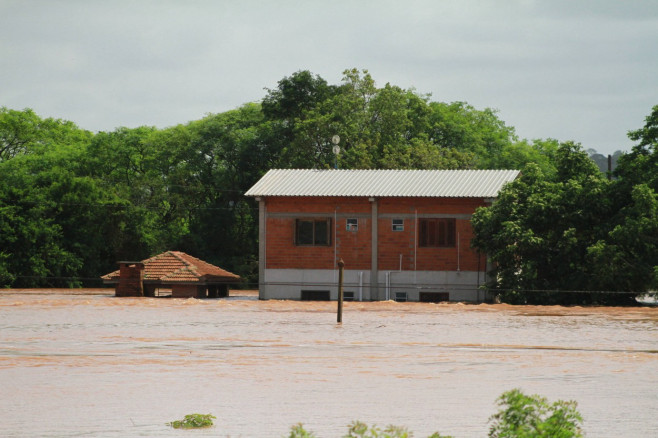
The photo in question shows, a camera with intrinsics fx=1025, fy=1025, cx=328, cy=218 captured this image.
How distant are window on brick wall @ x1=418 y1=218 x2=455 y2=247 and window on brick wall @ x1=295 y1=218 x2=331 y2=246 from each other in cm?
455

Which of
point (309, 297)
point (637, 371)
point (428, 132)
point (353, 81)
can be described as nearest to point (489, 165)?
point (428, 132)

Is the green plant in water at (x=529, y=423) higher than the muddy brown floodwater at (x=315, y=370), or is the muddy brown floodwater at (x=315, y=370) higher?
the green plant in water at (x=529, y=423)

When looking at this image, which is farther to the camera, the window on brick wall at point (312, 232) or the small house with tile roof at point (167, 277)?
the small house with tile roof at point (167, 277)

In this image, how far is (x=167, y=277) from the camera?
177 ft

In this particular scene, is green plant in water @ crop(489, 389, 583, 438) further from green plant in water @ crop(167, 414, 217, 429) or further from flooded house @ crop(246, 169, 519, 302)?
flooded house @ crop(246, 169, 519, 302)

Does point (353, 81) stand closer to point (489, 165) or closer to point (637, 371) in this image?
point (489, 165)

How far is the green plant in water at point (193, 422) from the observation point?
521 inches

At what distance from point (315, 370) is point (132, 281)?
35.6 metres

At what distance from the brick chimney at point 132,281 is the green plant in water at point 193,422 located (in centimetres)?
4181

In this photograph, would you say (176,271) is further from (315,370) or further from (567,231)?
(315,370)

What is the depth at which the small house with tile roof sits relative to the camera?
177ft

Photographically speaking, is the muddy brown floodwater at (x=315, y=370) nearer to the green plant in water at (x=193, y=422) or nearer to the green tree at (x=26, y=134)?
the green plant in water at (x=193, y=422)

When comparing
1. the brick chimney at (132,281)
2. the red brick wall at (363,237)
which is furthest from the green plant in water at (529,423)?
the brick chimney at (132,281)

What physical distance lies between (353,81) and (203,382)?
181 feet
